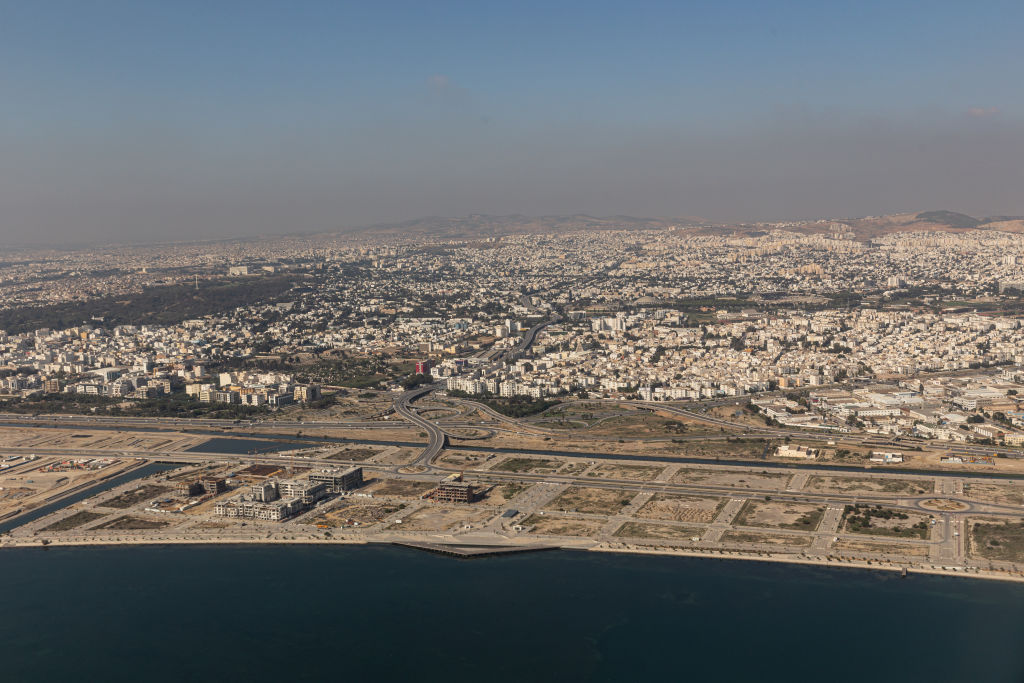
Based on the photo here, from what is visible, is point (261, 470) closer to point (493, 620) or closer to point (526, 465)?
point (526, 465)

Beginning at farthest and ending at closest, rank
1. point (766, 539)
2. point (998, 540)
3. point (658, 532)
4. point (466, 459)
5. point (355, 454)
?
point (355, 454), point (466, 459), point (658, 532), point (766, 539), point (998, 540)

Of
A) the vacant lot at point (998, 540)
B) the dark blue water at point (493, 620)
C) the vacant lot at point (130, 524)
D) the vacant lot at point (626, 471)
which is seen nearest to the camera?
the dark blue water at point (493, 620)

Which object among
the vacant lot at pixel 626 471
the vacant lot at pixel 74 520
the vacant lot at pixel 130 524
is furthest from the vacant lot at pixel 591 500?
the vacant lot at pixel 74 520

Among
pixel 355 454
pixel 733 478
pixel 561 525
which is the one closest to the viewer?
pixel 561 525

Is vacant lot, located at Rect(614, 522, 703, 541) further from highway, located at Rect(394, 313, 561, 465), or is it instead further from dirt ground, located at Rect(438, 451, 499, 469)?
highway, located at Rect(394, 313, 561, 465)

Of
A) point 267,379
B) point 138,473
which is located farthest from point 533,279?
point 138,473

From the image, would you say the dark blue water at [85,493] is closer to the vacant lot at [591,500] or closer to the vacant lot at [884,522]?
the vacant lot at [591,500]

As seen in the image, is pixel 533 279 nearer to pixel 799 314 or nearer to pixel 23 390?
pixel 799 314

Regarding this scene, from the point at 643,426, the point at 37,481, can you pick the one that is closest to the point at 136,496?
the point at 37,481
